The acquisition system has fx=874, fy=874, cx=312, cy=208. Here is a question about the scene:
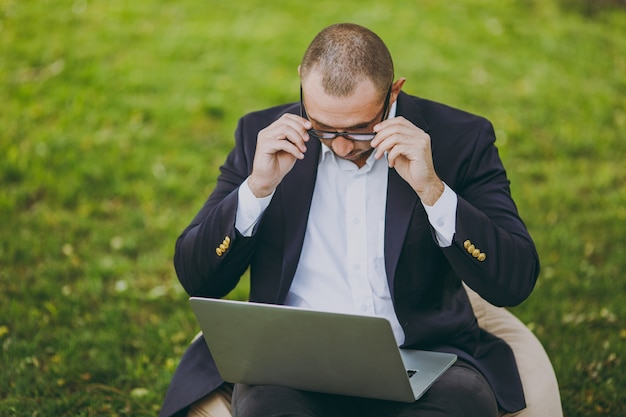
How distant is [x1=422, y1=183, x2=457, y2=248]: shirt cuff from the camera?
3.07 metres

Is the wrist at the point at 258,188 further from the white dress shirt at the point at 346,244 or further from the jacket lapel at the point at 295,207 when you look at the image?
the jacket lapel at the point at 295,207

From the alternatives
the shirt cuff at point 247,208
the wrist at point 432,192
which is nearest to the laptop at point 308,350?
the shirt cuff at point 247,208

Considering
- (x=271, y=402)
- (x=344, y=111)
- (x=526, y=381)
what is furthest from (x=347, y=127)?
(x=526, y=381)

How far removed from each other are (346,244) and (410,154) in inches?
21.0

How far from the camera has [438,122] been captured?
342cm

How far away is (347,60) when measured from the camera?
123 inches

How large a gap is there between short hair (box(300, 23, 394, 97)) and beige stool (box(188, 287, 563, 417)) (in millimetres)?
1302

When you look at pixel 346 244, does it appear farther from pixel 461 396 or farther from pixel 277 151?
pixel 461 396

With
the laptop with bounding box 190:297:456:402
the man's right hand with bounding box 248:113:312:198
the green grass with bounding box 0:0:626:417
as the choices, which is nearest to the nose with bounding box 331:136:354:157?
the man's right hand with bounding box 248:113:312:198

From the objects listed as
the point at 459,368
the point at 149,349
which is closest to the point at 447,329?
the point at 459,368

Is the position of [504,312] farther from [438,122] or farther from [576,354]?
[438,122]

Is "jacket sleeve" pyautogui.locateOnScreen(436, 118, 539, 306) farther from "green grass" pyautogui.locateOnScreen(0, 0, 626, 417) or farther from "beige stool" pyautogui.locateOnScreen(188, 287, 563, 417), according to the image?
"green grass" pyautogui.locateOnScreen(0, 0, 626, 417)

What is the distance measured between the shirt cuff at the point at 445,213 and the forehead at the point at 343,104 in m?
0.38

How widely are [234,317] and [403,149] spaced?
81 cm
